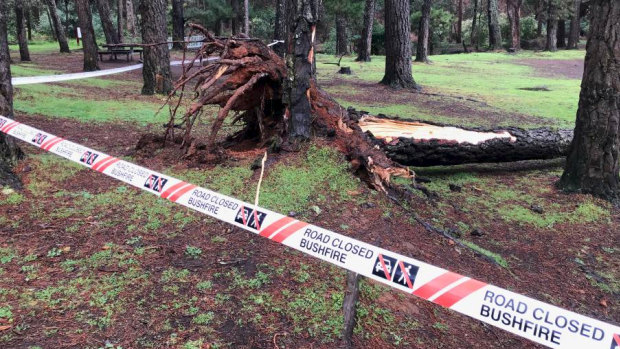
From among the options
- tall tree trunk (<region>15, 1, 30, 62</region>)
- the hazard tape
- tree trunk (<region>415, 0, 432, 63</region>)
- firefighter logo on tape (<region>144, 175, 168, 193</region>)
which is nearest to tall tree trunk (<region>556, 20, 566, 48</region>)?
tree trunk (<region>415, 0, 432, 63</region>)

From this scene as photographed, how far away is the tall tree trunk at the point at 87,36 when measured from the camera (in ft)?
45.5

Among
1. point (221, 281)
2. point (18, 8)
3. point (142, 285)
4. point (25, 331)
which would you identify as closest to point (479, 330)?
point (221, 281)

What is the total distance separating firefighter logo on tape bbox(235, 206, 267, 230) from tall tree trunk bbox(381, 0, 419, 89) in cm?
1113

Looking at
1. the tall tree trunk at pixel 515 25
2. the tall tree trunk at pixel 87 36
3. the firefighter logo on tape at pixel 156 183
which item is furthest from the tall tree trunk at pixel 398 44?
the tall tree trunk at pixel 515 25

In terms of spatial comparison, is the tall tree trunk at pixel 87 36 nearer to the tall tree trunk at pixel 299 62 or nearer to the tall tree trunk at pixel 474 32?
the tall tree trunk at pixel 299 62

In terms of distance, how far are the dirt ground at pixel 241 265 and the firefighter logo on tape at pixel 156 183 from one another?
40 centimetres

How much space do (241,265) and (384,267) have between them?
1.34 m

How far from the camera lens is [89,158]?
4289mm

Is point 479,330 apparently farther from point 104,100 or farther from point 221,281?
point 104,100

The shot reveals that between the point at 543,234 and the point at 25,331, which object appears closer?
the point at 25,331

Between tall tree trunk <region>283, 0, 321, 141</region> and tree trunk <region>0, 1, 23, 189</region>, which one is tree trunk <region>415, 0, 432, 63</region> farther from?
tree trunk <region>0, 1, 23, 189</region>

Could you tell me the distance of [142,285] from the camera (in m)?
3.06

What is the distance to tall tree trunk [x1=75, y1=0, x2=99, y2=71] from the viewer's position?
45.5 ft

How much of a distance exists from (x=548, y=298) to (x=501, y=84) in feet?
45.3
